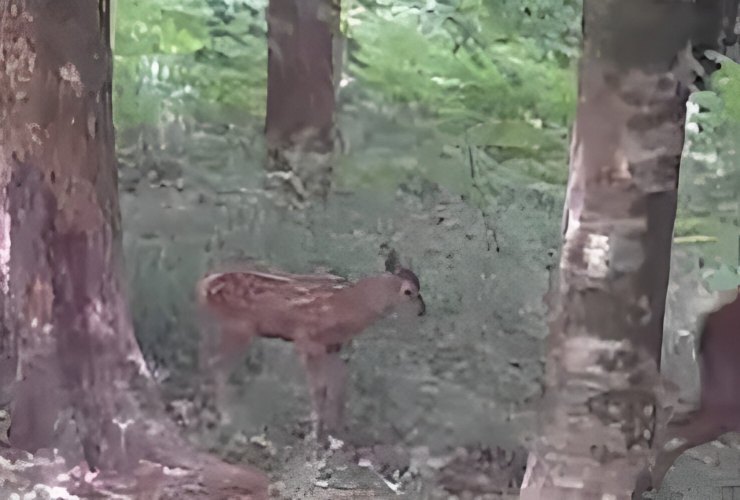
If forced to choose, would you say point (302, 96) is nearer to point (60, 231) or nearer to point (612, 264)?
point (60, 231)

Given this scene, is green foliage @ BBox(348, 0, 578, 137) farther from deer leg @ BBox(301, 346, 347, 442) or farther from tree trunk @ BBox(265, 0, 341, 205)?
deer leg @ BBox(301, 346, 347, 442)

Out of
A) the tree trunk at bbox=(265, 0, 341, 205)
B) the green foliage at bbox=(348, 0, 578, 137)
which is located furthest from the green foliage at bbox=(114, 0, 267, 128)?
the green foliage at bbox=(348, 0, 578, 137)

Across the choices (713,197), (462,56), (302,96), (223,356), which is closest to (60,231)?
(223,356)

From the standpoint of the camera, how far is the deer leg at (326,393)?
1.53 meters

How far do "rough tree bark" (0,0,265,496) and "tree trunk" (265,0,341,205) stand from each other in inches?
12.9

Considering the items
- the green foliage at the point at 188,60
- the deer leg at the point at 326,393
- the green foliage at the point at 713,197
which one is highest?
the green foliage at the point at 188,60

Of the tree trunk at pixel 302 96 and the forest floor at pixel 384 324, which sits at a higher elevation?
the tree trunk at pixel 302 96

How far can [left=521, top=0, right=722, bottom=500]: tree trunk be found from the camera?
1.51 m

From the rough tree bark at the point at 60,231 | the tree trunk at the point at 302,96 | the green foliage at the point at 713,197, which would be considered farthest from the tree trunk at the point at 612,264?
the rough tree bark at the point at 60,231

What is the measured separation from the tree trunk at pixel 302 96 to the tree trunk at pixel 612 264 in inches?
19.2

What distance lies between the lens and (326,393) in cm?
153

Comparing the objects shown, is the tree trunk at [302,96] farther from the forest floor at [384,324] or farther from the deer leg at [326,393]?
the deer leg at [326,393]

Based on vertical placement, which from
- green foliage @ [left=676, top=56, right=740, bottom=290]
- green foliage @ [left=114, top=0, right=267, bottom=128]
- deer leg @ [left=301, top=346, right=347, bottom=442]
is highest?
green foliage @ [left=114, top=0, right=267, bottom=128]

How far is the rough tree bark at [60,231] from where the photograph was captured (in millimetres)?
1567
